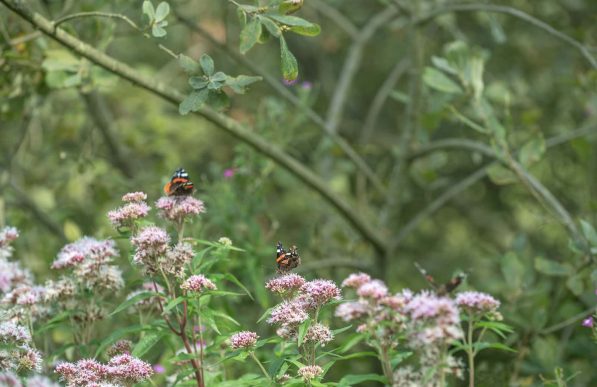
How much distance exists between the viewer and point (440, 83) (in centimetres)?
418

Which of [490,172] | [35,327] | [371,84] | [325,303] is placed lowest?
[325,303]

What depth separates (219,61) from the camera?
864 cm

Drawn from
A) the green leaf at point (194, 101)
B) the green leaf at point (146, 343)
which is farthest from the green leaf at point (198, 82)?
the green leaf at point (146, 343)

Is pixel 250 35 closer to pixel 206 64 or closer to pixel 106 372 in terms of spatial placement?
pixel 206 64

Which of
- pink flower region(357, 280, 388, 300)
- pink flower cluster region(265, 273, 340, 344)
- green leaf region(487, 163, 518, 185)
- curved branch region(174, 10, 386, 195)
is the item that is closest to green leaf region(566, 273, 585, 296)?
green leaf region(487, 163, 518, 185)

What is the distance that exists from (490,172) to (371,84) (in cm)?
500

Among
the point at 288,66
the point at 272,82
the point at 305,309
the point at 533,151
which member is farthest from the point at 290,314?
the point at 272,82

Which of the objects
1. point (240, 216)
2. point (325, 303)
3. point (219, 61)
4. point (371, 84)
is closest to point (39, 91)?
point (240, 216)

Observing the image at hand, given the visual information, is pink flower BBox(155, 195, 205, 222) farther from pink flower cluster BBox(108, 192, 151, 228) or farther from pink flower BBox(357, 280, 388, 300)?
pink flower BBox(357, 280, 388, 300)

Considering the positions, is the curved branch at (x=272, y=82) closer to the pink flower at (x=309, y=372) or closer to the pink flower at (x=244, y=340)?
the pink flower at (x=244, y=340)

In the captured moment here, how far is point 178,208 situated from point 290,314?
0.52m

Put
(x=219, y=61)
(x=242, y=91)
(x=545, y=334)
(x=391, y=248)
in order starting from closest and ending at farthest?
1. (x=242, y=91)
2. (x=545, y=334)
3. (x=391, y=248)
4. (x=219, y=61)

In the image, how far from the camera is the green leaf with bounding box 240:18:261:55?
2.87 metres

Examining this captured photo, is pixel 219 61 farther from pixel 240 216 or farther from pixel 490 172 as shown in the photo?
pixel 490 172
